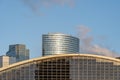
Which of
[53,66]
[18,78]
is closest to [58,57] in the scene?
[53,66]

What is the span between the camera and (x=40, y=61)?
408 feet

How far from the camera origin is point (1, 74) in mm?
123625

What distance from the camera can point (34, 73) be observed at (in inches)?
4872

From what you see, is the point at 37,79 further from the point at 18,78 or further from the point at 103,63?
the point at 103,63

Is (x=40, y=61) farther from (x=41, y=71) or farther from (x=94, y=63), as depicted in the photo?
(x=94, y=63)

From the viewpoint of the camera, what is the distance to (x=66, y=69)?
12400 cm

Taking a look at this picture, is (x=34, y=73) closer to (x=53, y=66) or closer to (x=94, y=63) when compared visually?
(x=53, y=66)

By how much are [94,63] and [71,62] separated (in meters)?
5.27

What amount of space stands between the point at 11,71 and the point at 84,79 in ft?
55.2

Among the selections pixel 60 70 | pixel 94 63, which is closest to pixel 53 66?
pixel 60 70

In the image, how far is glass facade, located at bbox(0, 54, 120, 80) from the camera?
123 metres

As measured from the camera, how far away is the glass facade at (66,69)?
123 metres

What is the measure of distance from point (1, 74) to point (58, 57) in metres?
13.6

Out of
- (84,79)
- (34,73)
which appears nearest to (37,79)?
(34,73)
